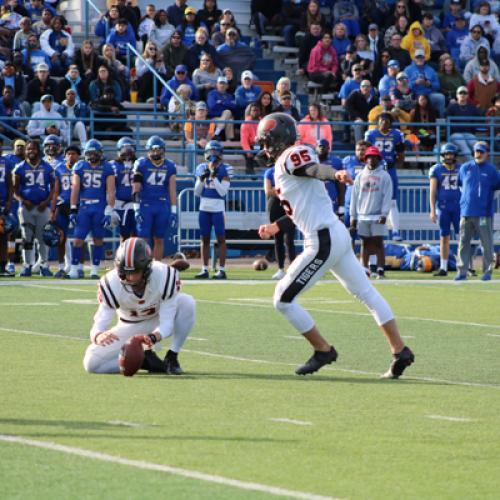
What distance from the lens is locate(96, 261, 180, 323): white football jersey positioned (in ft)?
31.3

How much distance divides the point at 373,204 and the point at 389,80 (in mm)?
7285

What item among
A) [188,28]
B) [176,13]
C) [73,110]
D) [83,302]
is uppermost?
[176,13]

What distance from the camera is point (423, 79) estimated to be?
27.3 meters

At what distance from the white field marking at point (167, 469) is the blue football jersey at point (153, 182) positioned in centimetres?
1311

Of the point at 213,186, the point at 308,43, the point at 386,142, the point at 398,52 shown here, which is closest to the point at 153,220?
the point at 213,186

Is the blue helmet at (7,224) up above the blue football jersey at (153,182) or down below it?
below

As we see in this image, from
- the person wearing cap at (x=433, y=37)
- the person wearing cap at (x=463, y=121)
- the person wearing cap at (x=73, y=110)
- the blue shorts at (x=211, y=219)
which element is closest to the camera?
the blue shorts at (x=211, y=219)

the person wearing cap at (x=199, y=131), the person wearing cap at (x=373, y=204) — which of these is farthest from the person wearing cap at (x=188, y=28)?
the person wearing cap at (x=373, y=204)

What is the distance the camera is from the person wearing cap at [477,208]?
1966 centimetres

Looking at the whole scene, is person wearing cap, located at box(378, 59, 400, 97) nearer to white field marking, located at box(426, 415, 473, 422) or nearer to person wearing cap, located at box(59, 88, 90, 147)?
person wearing cap, located at box(59, 88, 90, 147)

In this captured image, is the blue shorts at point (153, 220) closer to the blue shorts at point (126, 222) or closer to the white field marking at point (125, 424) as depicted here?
the blue shorts at point (126, 222)

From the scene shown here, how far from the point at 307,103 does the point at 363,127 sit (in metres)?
2.23

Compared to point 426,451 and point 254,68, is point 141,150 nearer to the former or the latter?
point 254,68

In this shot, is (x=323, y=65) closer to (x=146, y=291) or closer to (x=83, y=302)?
(x=83, y=302)
